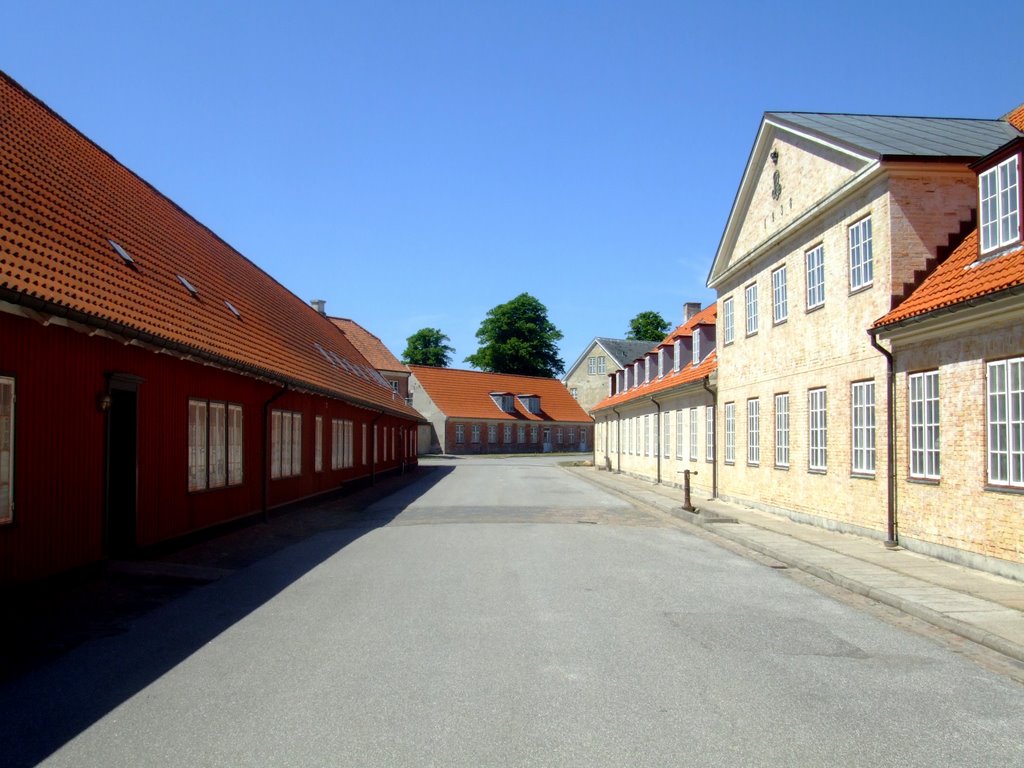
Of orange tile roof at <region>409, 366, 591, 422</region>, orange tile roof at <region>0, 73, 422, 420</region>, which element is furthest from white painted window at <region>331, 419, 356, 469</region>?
orange tile roof at <region>409, 366, 591, 422</region>

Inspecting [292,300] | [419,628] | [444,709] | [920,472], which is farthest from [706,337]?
[444,709]

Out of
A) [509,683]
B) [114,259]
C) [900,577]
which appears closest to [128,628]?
[509,683]

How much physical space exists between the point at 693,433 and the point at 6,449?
21718mm

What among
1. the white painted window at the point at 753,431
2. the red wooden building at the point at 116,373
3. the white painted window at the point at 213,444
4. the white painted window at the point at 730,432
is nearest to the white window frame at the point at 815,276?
the white painted window at the point at 753,431

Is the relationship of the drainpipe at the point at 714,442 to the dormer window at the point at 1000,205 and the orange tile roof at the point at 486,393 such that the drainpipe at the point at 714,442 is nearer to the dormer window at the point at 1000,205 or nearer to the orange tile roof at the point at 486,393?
the dormer window at the point at 1000,205

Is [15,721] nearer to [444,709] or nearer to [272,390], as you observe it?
[444,709]

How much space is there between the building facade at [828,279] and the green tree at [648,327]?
7318cm

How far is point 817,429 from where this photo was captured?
1688cm

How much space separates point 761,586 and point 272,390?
37.5ft

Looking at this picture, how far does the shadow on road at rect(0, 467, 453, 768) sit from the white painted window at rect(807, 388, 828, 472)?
28.5ft

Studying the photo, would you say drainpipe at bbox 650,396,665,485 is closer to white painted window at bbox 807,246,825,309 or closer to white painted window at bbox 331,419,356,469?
white painted window at bbox 331,419,356,469

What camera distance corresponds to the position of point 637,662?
22.1 ft

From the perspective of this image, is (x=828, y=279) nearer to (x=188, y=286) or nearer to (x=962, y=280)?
(x=962, y=280)

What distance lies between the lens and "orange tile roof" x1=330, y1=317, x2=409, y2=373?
6494 cm
